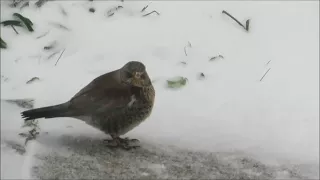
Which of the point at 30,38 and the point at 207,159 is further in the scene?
the point at 30,38

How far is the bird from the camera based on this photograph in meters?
1.22

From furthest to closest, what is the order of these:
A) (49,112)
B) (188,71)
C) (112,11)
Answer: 1. (112,11)
2. (188,71)
3. (49,112)

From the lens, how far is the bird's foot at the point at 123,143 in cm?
125

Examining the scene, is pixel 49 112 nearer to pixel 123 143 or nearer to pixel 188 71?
pixel 123 143

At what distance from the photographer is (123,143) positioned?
126 cm

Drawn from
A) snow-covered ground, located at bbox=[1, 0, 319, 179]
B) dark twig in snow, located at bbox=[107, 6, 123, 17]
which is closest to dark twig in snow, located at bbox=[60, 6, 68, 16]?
snow-covered ground, located at bbox=[1, 0, 319, 179]

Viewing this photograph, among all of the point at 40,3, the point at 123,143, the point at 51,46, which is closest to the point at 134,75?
the point at 123,143

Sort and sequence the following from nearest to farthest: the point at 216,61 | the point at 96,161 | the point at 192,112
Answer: the point at 96,161, the point at 192,112, the point at 216,61

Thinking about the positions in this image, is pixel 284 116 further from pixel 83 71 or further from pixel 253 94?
pixel 83 71

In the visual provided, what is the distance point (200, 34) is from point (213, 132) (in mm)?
296

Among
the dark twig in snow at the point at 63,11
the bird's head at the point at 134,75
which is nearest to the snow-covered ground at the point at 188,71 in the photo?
the dark twig in snow at the point at 63,11

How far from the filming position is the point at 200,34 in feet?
4.92

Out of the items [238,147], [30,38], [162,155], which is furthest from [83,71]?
[238,147]

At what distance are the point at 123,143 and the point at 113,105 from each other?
0.29 ft
